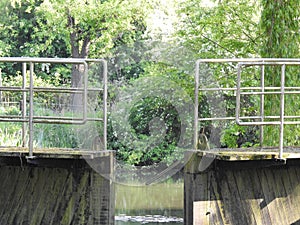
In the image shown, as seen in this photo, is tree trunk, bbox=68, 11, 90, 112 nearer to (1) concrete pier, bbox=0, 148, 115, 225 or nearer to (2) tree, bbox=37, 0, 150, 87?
(2) tree, bbox=37, 0, 150, 87

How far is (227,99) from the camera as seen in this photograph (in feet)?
62.2

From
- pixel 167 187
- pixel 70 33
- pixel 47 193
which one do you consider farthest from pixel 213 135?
pixel 47 193

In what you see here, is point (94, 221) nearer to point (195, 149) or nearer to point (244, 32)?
point (195, 149)

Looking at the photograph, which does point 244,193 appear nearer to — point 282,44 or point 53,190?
point 53,190

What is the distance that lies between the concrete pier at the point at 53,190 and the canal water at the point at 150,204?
281 inches

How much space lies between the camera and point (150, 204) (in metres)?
18.8

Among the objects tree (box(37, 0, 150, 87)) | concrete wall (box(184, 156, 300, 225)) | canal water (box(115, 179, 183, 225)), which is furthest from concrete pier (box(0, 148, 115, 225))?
tree (box(37, 0, 150, 87))

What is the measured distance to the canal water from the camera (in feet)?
54.6

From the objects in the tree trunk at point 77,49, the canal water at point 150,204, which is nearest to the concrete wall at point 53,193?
the canal water at point 150,204

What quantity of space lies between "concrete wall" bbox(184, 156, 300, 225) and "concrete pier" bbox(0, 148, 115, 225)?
3.22ft

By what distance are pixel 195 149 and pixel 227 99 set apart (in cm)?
1000

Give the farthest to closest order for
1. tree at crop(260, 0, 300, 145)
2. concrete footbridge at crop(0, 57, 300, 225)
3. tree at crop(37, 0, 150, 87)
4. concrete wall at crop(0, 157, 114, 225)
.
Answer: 1. tree at crop(37, 0, 150, 87)
2. tree at crop(260, 0, 300, 145)
3. concrete wall at crop(0, 157, 114, 225)
4. concrete footbridge at crop(0, 57, 300, 225)

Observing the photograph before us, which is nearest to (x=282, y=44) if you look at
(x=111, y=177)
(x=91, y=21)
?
(x=111, y=177)

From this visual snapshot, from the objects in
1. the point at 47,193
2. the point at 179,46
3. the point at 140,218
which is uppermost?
the point at 179,46
